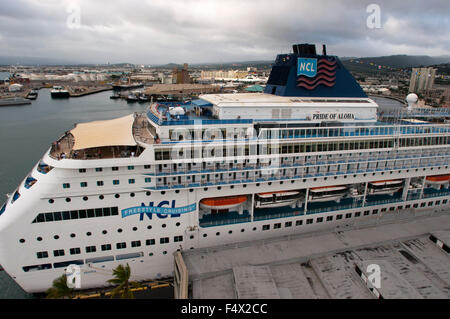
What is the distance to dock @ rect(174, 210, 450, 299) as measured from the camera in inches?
477

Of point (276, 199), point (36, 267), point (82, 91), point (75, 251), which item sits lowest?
point (36, 267)

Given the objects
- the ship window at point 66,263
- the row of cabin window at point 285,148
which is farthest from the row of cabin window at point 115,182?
the ship window at point 66,263

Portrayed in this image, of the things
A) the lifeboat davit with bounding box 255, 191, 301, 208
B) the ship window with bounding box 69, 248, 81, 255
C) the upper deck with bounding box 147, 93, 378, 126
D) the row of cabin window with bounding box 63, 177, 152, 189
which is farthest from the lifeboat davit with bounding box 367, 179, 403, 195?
the ship window with bounding box 69, 248, 81, 255

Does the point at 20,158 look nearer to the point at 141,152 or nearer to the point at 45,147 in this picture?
the point at 45,147

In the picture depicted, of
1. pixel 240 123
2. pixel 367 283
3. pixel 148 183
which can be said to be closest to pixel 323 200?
pixel 367 283

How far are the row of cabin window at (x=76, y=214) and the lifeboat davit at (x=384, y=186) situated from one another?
15.9 m

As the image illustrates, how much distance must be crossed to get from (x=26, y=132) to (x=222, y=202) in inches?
1812

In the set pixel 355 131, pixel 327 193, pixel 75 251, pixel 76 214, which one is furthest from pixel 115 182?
pixel 355 131

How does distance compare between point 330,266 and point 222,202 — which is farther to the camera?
point 222,202

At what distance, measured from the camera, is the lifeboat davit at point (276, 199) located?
16.2 m

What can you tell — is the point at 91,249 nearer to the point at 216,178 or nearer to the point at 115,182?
the point at 115,182

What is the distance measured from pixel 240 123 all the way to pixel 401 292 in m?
10.6

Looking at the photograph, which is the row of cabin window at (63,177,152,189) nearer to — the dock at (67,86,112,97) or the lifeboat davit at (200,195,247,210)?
the lifeboat davit at (200,195,247,210)

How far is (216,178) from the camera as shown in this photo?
1467 centimetres
